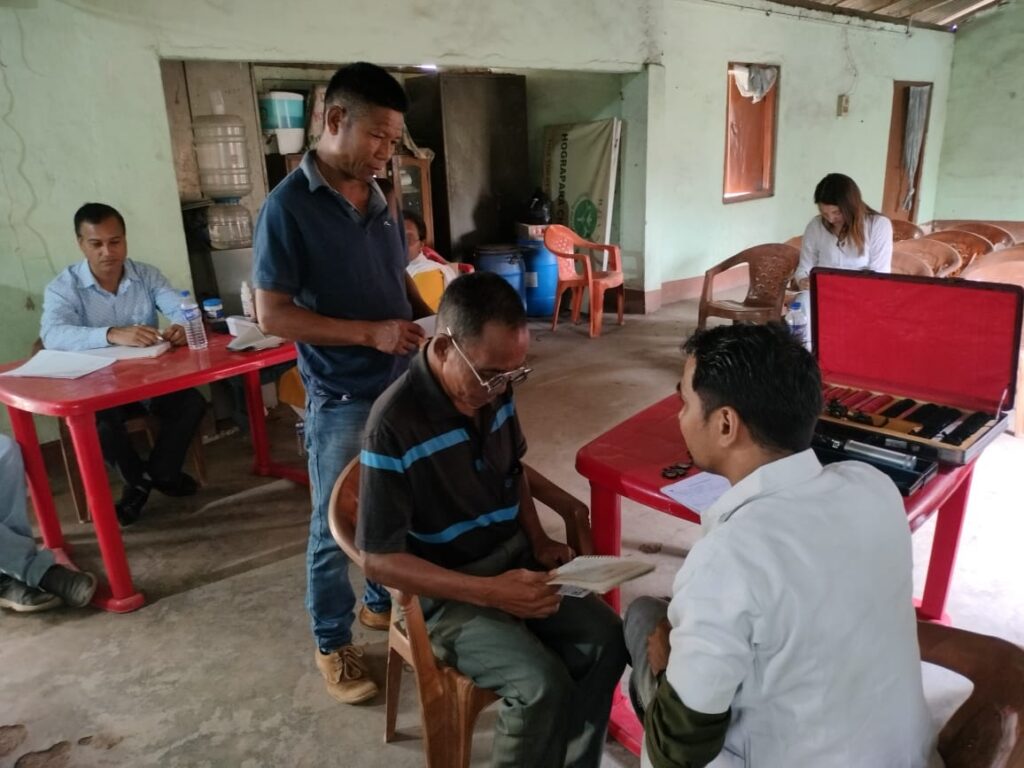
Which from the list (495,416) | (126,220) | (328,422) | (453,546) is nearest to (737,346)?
(495,416)

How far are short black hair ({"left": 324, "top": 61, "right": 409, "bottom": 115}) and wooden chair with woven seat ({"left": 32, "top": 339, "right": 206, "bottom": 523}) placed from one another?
6.73ft

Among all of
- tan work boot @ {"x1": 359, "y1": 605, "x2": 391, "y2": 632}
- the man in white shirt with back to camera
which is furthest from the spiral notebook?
tan work boot @ {"x1": 359, "y1": 605, "x2": 391, "y2": 632}

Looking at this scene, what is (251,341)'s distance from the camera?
286 centimetres

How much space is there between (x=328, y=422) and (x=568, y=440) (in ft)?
6.96

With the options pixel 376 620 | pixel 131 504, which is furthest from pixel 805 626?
pixel 131 504

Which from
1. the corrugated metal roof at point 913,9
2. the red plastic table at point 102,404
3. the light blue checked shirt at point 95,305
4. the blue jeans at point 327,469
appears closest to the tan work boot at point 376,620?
the blue jeans at point 327,469

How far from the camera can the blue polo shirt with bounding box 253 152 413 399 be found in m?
1.83

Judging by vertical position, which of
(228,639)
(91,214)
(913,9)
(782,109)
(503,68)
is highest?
(913,9)

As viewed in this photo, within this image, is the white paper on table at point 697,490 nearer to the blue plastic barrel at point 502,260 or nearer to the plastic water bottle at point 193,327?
the plastic water bottle at point 193,327

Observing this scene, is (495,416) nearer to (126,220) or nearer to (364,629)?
(364,629)

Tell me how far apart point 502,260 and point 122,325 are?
356 centimetres

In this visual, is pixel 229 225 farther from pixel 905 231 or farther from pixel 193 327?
pixel 905 231

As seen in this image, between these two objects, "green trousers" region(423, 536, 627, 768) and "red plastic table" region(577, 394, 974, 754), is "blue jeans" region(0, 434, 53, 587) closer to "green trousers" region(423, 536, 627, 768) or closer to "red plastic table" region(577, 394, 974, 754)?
"green trousers" region(423, 536, 627, 768)

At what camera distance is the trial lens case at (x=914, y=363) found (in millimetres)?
1694
